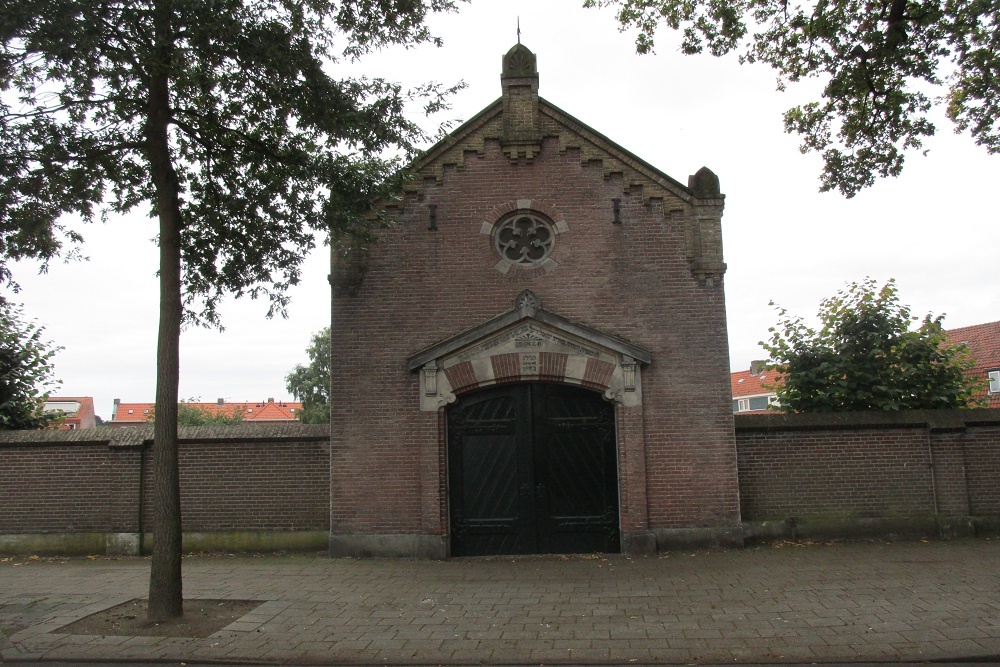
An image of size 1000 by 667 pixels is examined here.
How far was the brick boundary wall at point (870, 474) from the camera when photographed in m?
11.6

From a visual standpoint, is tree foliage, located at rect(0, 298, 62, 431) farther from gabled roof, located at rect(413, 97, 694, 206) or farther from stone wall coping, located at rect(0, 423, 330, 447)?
gabled roof, located at rect(413, 97, 694, 206)

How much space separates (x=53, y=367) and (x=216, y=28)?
917 centimetres

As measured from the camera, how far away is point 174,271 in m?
8.14

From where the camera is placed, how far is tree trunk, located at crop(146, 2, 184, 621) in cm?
764

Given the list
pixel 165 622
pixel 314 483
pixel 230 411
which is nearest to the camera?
pixel 165 622

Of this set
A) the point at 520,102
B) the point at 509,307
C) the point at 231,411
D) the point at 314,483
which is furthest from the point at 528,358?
the point at 231,411

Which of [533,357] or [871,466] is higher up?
[533,357]

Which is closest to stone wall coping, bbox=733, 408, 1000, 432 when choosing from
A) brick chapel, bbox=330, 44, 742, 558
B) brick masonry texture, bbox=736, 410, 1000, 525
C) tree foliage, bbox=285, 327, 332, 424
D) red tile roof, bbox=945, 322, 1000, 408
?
brick masonry texture, bbox=736, 410, 1000, 525

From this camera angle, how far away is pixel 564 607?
7898 mm

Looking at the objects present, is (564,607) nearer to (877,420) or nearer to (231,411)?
(877,420)

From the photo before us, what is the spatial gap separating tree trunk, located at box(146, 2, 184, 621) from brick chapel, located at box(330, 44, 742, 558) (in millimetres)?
3627

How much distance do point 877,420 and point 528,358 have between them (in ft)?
17.8

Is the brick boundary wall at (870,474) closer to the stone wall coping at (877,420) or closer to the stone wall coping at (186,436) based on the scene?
the stone wall coping at (877,420)

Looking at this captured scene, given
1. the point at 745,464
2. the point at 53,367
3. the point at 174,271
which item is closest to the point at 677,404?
the point at 745,464
